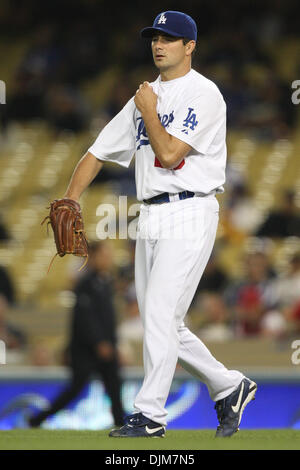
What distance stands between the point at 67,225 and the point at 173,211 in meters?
0.51

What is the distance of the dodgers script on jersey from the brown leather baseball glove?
1.08 ft

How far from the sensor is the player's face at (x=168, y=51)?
170 inches

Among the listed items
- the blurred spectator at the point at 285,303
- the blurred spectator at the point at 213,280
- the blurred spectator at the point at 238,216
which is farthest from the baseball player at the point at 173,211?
the blurred spectator at the point at 238,216

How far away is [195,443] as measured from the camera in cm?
397

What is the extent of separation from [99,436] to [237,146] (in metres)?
9.66

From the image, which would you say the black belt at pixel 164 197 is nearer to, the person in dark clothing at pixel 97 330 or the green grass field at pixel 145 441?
the green grass field at pixel 145 441

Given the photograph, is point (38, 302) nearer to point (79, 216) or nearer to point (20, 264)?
point (20, 264)

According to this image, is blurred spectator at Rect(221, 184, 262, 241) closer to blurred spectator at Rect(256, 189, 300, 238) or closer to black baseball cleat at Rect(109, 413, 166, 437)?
blurred spectator at Rect(256, 189, 300, 238)

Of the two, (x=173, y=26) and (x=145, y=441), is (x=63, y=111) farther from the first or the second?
(x=145, y=441)

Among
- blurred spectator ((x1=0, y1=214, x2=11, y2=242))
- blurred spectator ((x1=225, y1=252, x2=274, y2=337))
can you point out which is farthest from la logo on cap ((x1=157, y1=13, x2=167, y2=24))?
blurred spectator ((x1=0, y1=214, x2=11, y2=242))

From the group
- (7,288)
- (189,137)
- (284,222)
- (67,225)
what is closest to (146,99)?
(189,137)

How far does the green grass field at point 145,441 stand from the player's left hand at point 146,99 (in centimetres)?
141

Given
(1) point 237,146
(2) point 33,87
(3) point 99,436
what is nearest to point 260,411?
(3) point 99,436

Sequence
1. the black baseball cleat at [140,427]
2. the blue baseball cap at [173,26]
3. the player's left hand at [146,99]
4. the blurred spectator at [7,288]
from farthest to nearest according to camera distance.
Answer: the blurred spectator at [7,288], the blue baseball cap at [173,26], the player's left hand at [146,99], the black baseball cleat at [140,427]
